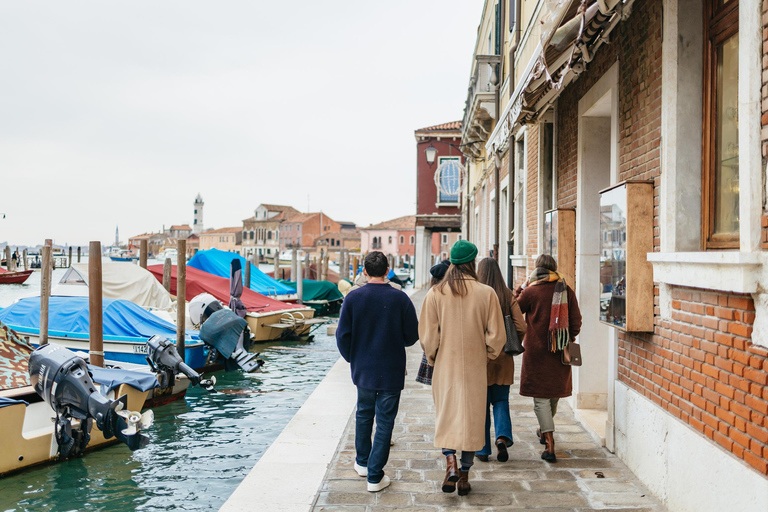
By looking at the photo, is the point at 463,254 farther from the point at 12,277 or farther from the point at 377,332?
the point at 12,277

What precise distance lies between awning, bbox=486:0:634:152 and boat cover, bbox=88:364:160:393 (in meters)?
5.47

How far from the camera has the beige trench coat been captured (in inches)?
169

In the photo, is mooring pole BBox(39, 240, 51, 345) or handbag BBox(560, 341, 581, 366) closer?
handbag BBox(560, 341, 581, 366)

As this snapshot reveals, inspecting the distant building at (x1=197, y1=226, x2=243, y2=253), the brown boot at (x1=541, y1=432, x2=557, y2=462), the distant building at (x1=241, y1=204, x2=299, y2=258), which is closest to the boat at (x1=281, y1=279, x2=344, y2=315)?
the brown boot at (x1=541, y1=432, x2=557, y2=462)

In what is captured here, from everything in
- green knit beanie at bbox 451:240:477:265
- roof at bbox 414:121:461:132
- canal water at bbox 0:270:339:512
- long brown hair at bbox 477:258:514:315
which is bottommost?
canal water at bbox 0:270:339:512

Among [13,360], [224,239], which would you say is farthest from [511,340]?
[224,239]

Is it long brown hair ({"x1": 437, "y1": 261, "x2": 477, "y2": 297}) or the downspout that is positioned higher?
the downspout

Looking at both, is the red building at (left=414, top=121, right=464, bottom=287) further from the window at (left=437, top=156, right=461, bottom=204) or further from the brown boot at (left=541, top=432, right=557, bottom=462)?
the brown boot at (left=541, top=432, right=557, bottom=462)

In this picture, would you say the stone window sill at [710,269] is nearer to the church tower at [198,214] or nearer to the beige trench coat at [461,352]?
the beige trench coat at [461,352]

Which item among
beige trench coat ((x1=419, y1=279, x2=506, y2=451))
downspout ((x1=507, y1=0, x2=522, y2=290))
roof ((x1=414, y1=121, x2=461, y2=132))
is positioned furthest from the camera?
roof ((x1=414, y1=121, x2=461, y2=132))

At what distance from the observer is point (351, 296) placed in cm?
455

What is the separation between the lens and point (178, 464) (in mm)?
6816

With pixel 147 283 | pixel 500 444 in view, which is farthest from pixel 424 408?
pixel 147 283

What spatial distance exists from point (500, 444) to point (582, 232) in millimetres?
2465
